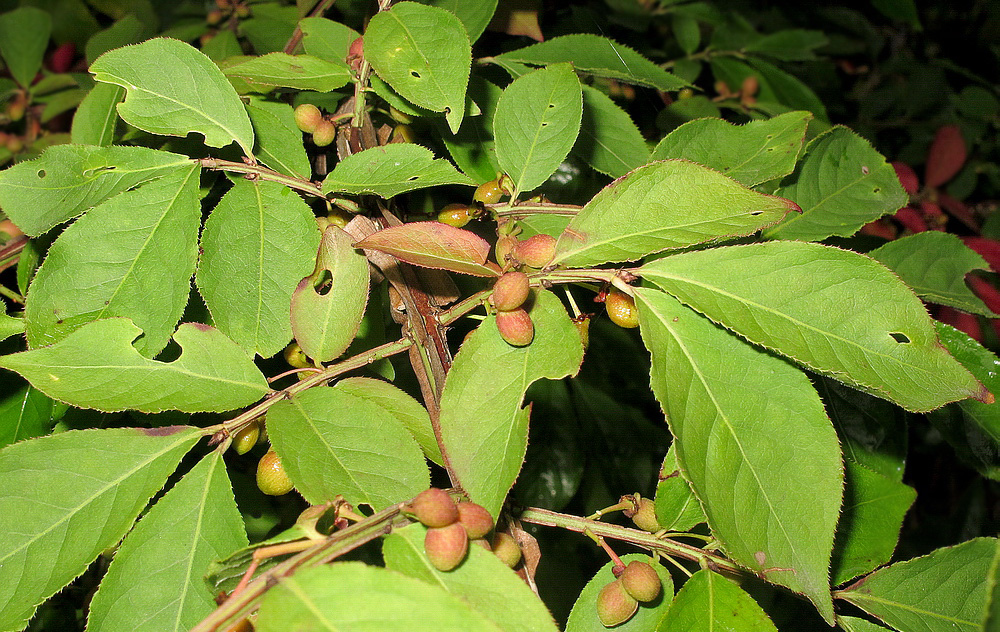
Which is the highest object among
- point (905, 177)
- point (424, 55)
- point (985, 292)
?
point (424, 55)

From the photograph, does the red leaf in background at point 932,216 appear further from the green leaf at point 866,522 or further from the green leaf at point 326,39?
the green leaf at point 326,39

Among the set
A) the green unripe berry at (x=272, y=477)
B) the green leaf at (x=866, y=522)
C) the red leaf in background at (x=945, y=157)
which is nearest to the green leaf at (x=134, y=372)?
the green unripe berry at (x=272, y=477)

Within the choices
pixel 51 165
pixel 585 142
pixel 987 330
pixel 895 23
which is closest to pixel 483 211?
pixel 585 142

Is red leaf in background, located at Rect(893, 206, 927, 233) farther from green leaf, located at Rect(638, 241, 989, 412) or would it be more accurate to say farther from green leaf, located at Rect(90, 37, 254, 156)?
green leaf, located at Rect(90, 37, 254, 156)

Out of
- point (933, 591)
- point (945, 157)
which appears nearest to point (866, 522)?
point (933, 591)

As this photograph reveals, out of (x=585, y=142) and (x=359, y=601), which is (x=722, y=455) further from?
(x=585, y=142)

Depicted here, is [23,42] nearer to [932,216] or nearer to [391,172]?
[391,172]
